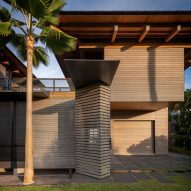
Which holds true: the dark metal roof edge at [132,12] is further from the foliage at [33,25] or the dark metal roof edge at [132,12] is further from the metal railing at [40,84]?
the metal railing at [40,84]

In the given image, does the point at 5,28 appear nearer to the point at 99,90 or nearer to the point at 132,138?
the point at 99,90

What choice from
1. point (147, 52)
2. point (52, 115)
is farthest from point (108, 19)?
point (52, 115)

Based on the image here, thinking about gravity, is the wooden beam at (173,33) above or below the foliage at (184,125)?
above

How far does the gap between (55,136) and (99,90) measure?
3770 mm

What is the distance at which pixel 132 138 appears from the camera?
18.2m

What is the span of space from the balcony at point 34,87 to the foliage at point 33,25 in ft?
5.86

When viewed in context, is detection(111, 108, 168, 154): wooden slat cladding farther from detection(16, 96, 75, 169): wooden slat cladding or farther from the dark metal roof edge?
the dark metal roof edge

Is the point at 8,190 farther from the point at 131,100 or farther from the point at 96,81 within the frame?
the point at 131,100

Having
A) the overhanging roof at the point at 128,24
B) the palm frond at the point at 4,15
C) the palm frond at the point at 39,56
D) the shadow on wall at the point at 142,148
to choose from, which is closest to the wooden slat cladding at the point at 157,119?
the shadow on wall at the point at 142,148

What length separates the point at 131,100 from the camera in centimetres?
1385

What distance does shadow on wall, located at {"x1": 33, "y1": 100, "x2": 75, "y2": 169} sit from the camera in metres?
12.2

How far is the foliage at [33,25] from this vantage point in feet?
29.0

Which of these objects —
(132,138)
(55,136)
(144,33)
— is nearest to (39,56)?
(55,136)

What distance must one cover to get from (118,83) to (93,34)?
9.80ft
